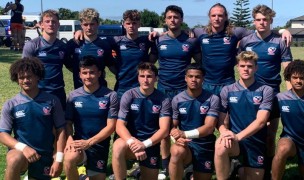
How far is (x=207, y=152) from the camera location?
5.46 meters

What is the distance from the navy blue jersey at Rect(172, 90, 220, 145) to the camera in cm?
543

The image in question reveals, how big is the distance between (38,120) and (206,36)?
8.35ft

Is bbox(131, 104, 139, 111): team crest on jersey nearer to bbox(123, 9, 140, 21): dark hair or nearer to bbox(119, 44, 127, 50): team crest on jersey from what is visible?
bbox(119, 44, 127, 50): team crest on jersey

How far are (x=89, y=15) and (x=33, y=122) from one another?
176 cm

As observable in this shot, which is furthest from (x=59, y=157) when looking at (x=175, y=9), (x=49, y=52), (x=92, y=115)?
(x=175, y=9)

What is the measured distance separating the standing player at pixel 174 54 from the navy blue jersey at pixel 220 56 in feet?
0.64

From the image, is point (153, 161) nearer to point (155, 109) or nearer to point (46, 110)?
point (155, 109)

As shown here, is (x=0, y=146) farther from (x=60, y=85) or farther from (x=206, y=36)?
(x=206, y=36)

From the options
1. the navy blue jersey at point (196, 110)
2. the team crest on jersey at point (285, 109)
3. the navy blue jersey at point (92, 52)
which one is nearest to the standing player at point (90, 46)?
the navy blue jersey at point (92, 52)

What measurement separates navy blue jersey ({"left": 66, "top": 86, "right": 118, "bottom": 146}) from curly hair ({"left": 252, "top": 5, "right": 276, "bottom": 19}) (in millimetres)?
2178

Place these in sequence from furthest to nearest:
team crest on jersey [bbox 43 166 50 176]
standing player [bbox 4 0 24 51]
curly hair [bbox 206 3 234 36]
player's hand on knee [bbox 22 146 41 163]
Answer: standing player [bbox 4 0 24 51] < curly hair [bbox 206 3 234 36] < team crest on jersey [bbox 43 166 50 176] < player's hand on knee [bbox 22 146 41 163]

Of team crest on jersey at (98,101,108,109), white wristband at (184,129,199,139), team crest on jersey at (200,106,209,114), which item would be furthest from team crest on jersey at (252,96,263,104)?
team crest on jersey at (98,101,108,109)

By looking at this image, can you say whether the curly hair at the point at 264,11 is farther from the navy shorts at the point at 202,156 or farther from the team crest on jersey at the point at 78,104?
the team crest on jersey at the point at 78,104

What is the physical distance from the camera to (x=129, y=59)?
21.0ft
